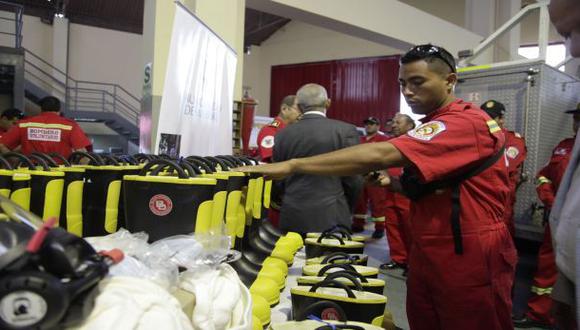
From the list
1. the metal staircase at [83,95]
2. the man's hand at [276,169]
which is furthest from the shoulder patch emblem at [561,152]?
the metal staircase at [83,95]

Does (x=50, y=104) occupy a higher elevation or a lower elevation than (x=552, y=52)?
lower

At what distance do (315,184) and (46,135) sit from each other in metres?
2.73

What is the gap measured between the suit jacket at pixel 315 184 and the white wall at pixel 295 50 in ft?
34.1

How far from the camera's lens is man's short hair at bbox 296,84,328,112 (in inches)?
110

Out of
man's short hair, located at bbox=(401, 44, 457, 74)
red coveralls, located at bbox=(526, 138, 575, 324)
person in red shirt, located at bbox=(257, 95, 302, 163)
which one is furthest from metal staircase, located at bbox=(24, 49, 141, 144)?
man's short hair, located at bbox=(401, 44, 457, 74)

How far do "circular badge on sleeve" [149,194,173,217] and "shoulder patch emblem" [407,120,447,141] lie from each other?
32.2 inches

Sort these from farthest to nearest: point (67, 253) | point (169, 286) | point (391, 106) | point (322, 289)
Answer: point (391, 106), point (322, 289), point (169, 286), point (67, 253)

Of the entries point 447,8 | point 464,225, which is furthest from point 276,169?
point 447,8

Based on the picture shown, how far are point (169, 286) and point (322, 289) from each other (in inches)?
22.8

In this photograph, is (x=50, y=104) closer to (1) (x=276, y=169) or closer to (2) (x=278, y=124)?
(2) (x=278, y=124)

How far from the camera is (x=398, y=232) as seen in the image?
14.7 ft

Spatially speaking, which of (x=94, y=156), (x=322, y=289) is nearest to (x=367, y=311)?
(x=322, y=289)

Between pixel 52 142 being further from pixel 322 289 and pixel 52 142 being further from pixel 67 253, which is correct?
pixel 67 253

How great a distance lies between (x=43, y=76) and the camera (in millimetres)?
12117
